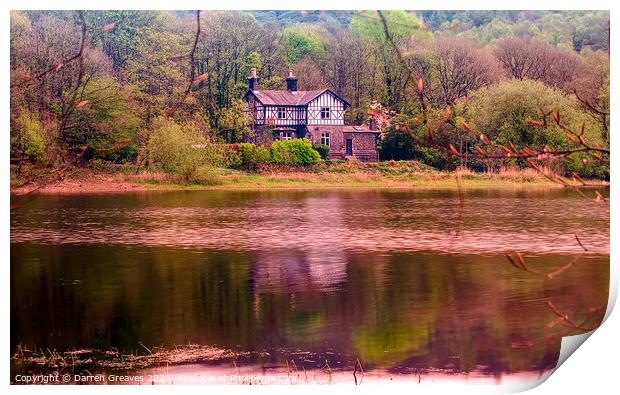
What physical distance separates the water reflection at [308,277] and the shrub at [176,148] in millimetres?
270

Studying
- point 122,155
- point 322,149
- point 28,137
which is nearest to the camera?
point 28,137

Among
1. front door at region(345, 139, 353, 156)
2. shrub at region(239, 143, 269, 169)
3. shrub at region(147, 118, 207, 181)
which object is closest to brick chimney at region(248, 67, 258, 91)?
shrub at region(239, 143, 269, 169)

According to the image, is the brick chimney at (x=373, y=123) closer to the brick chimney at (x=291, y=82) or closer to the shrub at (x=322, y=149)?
the shrub at (x=322, y=149)

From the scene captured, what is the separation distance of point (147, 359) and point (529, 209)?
414 cm

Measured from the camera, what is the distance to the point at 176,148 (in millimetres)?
7121

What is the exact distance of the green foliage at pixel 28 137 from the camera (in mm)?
6160

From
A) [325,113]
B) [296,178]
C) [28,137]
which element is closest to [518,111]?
[325,113]

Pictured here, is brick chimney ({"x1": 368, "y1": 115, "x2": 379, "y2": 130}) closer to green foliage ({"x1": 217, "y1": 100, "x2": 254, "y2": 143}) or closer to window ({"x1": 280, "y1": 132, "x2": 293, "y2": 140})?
window ({"x1": 280, "y1": 132, "x2": 293, "y2": 140})

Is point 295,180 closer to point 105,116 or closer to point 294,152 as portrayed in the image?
point 294,152

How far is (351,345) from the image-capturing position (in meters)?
5.76

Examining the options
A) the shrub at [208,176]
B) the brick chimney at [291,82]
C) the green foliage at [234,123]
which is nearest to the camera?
the brick chimney at [291,82]

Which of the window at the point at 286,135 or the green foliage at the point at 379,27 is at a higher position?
the green foliage at the point at 379,27

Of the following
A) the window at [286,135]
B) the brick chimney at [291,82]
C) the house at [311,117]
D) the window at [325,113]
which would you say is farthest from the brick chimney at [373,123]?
the window at [286,135]

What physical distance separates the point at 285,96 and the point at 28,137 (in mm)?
2067
